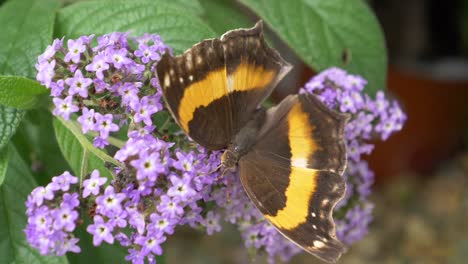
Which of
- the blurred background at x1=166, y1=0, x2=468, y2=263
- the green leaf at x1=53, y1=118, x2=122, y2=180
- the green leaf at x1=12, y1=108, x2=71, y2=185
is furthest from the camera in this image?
the blurred background at x1=166, y1=0, x2=468, y2=263

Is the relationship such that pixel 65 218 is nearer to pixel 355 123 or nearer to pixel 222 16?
pixel 355 123

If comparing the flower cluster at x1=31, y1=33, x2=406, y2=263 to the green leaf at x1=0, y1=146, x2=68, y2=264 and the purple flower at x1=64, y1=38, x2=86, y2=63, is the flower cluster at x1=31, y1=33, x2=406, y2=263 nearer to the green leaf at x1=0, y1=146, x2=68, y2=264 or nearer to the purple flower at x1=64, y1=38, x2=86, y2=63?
the purple flower at x1=64, y1=38, x2=86, y2=63

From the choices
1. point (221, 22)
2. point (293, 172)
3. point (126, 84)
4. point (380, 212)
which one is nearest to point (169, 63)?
point (126, 84)

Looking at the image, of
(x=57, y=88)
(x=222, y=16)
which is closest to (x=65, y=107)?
(x=57, y=88)

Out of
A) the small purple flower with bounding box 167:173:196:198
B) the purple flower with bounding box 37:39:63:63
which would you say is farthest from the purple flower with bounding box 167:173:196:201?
the purple flower with bounding box 37:39:63:63

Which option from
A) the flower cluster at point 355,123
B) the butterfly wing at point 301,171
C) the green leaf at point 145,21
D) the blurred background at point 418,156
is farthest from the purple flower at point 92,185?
the blurred background at point 418,156

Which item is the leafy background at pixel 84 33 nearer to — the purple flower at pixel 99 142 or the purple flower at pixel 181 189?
the purple flower at pixel 99 142
